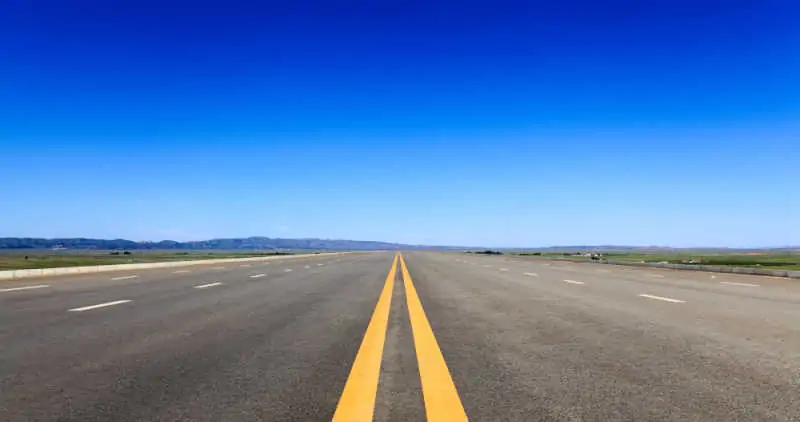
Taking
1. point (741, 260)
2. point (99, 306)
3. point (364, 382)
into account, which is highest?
point (741, 260)

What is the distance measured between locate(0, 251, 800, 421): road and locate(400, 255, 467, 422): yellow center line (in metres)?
0.02

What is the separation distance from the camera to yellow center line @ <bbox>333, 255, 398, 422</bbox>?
4578mm

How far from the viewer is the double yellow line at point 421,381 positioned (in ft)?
15.0

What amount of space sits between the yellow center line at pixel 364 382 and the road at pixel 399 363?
3 centimetres

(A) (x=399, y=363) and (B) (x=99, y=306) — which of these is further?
(B) (x=99, y=306)

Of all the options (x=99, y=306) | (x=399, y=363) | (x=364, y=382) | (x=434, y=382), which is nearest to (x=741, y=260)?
(x=99, y=306)

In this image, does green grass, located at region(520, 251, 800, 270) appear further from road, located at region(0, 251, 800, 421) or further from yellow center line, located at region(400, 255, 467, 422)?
yellow center line, located at region(400, 255, 467, 422)

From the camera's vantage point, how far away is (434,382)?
222 inches

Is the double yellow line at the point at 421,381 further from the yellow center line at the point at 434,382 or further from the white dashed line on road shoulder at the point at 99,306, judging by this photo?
the white dashed line on road shoulder at the point at 99,306

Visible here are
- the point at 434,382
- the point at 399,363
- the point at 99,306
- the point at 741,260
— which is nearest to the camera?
the point at 434,382

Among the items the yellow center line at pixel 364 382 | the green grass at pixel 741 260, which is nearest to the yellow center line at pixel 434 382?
the yellow center line at pixel 364 382

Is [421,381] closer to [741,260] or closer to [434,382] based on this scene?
[434,382]

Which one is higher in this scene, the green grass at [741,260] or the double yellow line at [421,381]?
the green grass at [741,260]

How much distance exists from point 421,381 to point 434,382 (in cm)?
13
